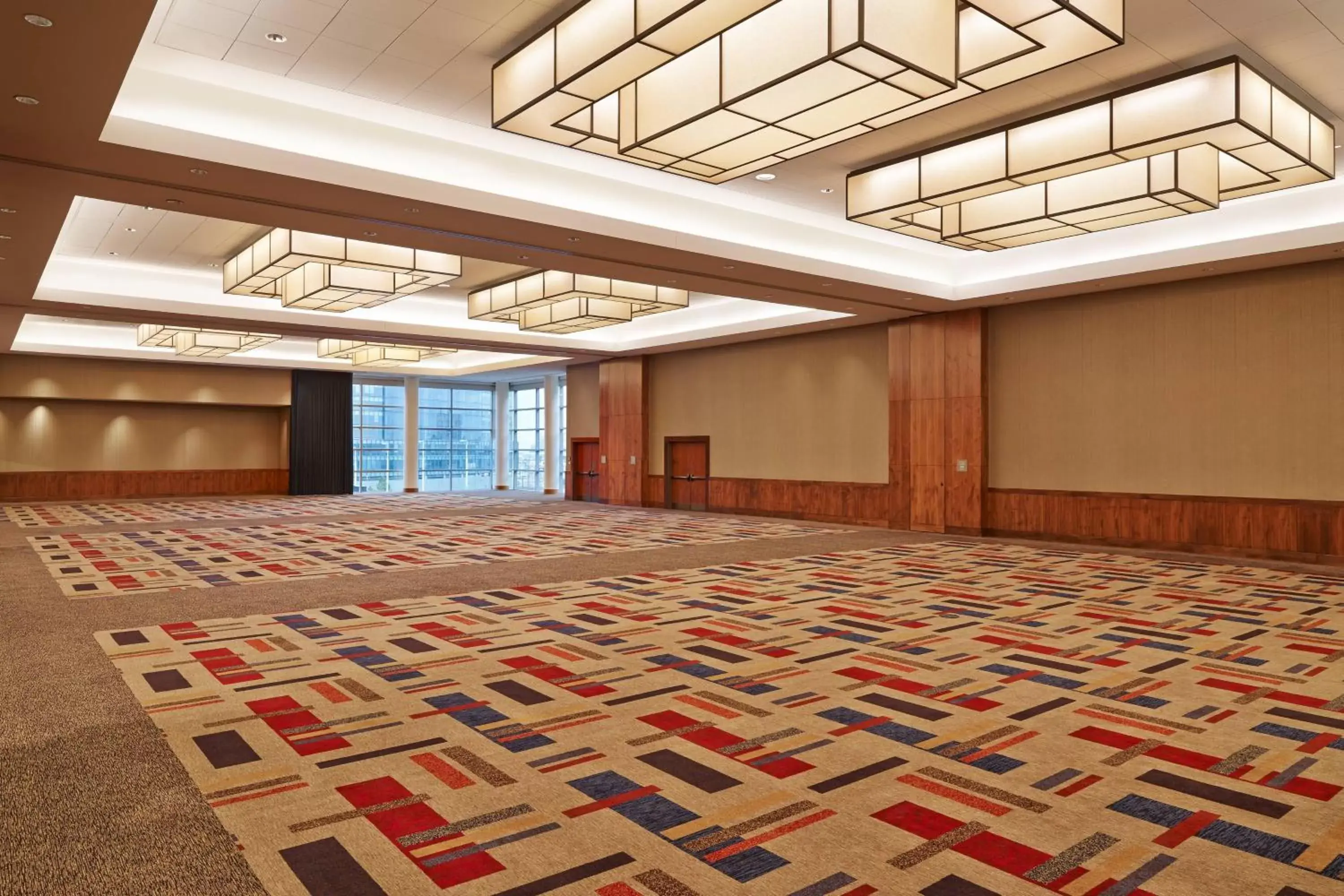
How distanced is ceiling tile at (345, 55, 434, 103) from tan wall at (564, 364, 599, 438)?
1723cm

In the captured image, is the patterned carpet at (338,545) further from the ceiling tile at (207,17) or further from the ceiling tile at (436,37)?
the ceiling tile at (436,37)

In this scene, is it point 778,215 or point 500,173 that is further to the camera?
point 778,215

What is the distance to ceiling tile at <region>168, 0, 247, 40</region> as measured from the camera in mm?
7305

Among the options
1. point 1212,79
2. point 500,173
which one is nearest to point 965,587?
point 1212,79

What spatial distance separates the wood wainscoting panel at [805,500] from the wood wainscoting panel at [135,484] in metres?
16.0

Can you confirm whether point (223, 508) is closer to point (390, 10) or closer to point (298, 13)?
point (298, 13)

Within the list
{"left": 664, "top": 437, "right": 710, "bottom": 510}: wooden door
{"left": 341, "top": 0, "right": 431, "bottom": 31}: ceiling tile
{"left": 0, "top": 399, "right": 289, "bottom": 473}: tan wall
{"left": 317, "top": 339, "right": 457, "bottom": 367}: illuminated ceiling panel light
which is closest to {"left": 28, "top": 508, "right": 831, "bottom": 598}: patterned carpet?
{"left": 664, "top": 437, "right": 710, "bottom": 510}: wooden door

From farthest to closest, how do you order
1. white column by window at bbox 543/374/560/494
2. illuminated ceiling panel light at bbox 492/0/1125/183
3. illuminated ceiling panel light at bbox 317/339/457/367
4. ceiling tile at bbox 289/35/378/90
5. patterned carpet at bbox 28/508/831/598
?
white column by window at bbox 543/374/560/494 < illuminated ceiling panel light at bbox 317/339/457/367 < patterned carpet at bbox 28/508/831/598 < ceiling tile at bbox 289/35/378/90 < illuminated ceiling panel light at bbox 492/0/1125/183

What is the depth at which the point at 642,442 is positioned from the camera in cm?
2411

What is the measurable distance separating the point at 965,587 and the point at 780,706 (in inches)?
197

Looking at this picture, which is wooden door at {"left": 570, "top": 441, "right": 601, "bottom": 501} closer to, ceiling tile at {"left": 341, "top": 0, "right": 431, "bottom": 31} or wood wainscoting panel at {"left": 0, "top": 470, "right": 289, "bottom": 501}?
wood wainscoting panel at {"left": 0, "top": 470, "right": 289, "bottom": 501}

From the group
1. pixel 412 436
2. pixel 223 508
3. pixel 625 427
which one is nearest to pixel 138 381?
pixel 223 508

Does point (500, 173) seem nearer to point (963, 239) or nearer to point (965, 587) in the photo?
point (963, 239)

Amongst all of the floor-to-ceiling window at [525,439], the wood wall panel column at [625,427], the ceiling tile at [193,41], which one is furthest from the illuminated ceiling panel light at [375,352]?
the ceiling tile at [193,41]
